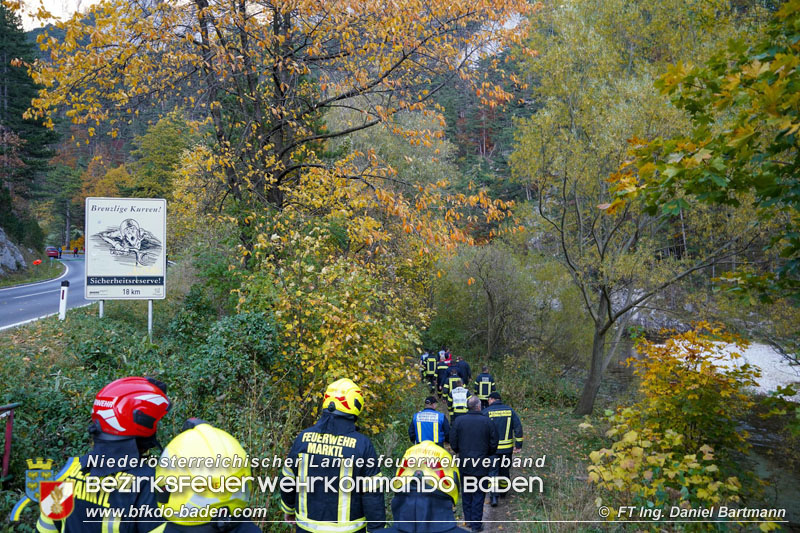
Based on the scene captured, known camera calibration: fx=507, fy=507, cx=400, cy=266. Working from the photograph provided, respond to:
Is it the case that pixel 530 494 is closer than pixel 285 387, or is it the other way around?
pixel 285 387

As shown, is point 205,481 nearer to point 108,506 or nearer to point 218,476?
point 218,476

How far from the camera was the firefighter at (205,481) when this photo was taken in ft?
8.82

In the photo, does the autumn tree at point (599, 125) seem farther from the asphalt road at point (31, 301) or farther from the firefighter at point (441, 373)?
the asphalt road at point (31, 301)

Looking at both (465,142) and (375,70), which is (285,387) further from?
(465,142)

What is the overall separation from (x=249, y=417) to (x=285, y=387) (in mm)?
1748

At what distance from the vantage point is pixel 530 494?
9.39m

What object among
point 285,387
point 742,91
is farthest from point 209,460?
point 285,387

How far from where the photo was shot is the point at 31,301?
1794cm

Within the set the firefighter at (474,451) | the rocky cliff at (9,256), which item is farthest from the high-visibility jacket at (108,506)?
the rocky cliff at (9,256)

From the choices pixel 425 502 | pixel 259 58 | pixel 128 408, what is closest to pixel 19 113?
pixel 259 58

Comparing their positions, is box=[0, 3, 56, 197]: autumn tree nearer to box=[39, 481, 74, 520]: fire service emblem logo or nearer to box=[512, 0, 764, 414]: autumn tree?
box=[512, 0, 764, 414]: autumn tree

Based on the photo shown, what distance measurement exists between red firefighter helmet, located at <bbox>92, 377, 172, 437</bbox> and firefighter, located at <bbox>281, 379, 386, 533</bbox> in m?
1.30

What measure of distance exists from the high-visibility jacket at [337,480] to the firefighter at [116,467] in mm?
1315

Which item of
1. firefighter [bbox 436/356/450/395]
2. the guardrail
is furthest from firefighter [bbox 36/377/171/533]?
firefighter [bbox 436/356/450/395]
